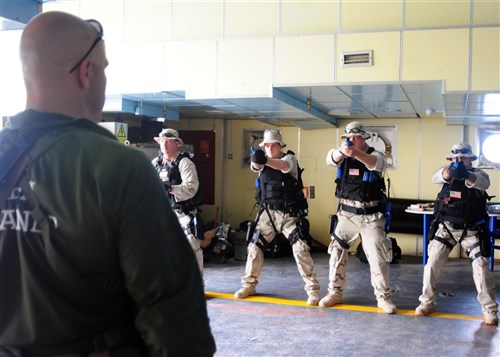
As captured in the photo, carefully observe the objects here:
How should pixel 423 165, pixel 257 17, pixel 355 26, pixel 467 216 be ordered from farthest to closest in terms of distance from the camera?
pixel 423 165, pixel 257 17, pixel 355 26, pixel 467 216

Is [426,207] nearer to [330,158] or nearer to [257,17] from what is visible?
[330,158]

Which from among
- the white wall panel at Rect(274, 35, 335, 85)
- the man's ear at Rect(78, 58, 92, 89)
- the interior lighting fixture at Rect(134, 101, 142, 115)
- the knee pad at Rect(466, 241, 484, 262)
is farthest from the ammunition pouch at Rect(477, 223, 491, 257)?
the interior lighting fixture at Rect(134, 101, 142, 115)

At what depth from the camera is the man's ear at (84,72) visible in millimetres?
1364

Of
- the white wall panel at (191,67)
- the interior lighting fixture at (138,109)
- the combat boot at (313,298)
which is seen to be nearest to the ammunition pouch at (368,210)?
the combat boot at (313,298)

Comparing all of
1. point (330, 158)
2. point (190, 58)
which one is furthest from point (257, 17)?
point (330, 158)

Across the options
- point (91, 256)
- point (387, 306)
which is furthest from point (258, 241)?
point (91, 256)

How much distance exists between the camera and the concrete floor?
466 centimetres

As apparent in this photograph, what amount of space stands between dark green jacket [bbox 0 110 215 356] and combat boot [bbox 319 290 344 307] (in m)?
4.89

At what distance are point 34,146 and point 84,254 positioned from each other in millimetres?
320

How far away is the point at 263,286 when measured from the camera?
7195 millimetres

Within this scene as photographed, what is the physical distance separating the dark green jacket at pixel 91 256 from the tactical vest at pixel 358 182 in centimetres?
470

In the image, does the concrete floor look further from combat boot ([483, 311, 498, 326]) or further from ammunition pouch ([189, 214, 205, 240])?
ammunition pouch ([189, 214, 205, 240])

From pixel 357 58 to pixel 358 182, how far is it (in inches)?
58.8

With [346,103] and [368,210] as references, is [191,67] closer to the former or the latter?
[346,103]
